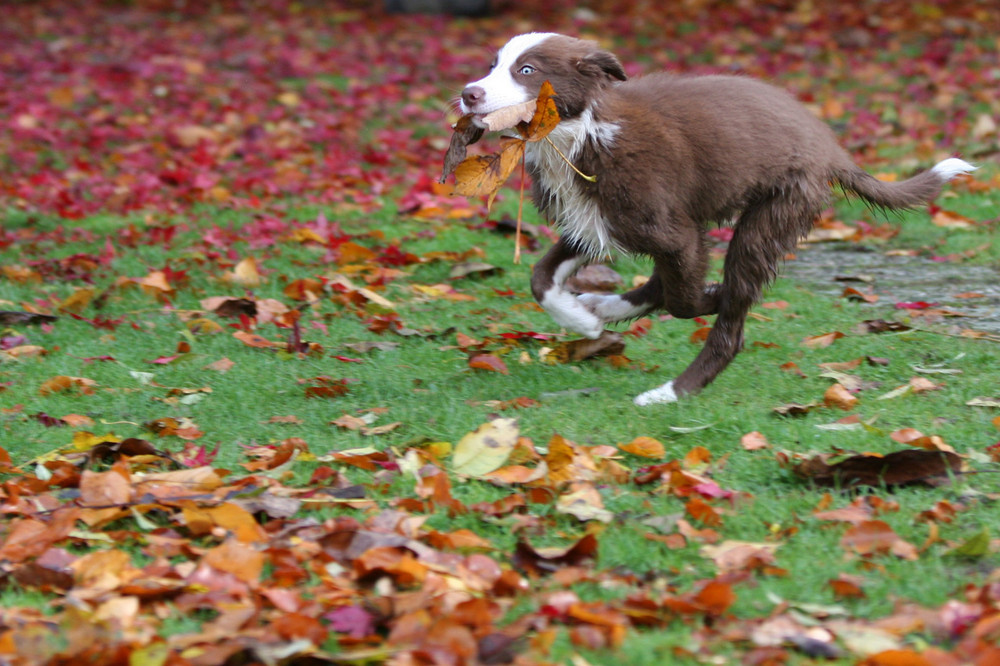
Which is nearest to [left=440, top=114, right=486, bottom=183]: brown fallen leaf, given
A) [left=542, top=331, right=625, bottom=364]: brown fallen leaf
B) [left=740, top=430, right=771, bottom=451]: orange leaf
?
[left=542, top=331, right=625, bottom=364]: brown fallen leaf

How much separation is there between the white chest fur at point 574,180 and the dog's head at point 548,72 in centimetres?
8

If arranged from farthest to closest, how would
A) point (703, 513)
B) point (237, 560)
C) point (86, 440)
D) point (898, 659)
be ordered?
point (86, 440) < point (703, 513) < point (237, 560) < point (898, 659)

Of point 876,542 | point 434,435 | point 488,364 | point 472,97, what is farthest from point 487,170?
point 876,542

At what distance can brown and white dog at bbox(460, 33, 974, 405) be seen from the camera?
180 inches

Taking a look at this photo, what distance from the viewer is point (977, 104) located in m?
10.2

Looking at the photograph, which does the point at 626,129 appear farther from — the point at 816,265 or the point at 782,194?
the point at 816,265

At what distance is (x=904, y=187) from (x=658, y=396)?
59.8 inches

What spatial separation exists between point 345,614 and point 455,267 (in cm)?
395

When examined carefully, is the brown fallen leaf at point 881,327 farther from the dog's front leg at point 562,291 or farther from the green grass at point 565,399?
the dog's front leg at point 562,291

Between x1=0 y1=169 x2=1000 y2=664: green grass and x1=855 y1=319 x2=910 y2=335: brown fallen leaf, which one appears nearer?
x1=0 y1=169 x2=1000 y2=664: green grass

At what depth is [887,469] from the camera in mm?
3766

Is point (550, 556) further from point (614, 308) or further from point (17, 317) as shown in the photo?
point (17, 317)

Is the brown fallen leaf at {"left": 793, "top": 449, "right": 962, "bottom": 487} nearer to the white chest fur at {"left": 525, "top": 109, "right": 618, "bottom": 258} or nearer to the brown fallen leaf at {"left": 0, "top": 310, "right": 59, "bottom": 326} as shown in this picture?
the white chest fur at {"left": 525, "top": 109, "right": 618, "bottom": 258}

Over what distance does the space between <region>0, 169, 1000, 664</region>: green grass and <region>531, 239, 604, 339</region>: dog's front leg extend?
0.75 ft
